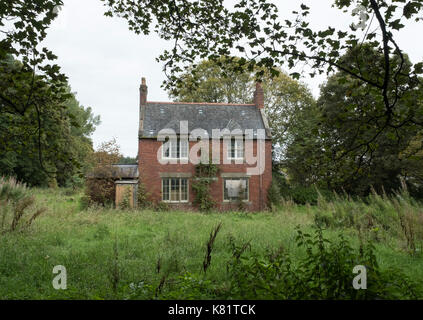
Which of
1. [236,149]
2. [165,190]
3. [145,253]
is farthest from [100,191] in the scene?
[145,253]

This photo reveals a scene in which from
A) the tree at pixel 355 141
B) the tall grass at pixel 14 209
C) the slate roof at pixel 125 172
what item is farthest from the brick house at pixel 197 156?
the tall grass at pixel 14 209

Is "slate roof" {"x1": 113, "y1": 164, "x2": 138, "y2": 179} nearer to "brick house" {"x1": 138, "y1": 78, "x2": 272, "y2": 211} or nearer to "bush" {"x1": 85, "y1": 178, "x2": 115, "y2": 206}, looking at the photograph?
"brick house" {"x1": 138, "y1": 78, "x2": 272, "y2": 211}

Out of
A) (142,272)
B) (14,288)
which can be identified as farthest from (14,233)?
(142,272)

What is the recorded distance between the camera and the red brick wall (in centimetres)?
2238

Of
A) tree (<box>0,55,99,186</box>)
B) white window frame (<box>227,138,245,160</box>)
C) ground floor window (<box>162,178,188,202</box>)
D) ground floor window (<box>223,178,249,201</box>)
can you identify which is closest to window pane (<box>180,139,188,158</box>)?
ground floor window (<box>162,178,188,202</box>)

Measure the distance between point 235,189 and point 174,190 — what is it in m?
4.39

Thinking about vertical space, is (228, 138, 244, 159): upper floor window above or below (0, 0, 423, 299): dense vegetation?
above

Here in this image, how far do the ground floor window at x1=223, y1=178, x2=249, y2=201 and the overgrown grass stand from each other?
894 centimetres

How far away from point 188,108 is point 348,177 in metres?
19.9

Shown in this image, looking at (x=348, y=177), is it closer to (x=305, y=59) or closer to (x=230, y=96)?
(x=305, y=59)

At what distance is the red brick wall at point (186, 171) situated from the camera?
2238 cm

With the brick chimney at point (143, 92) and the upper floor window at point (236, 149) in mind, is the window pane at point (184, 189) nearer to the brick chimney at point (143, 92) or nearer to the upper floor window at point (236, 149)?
the upper floor window at point (236, 149)

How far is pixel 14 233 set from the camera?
8984 millimetres
